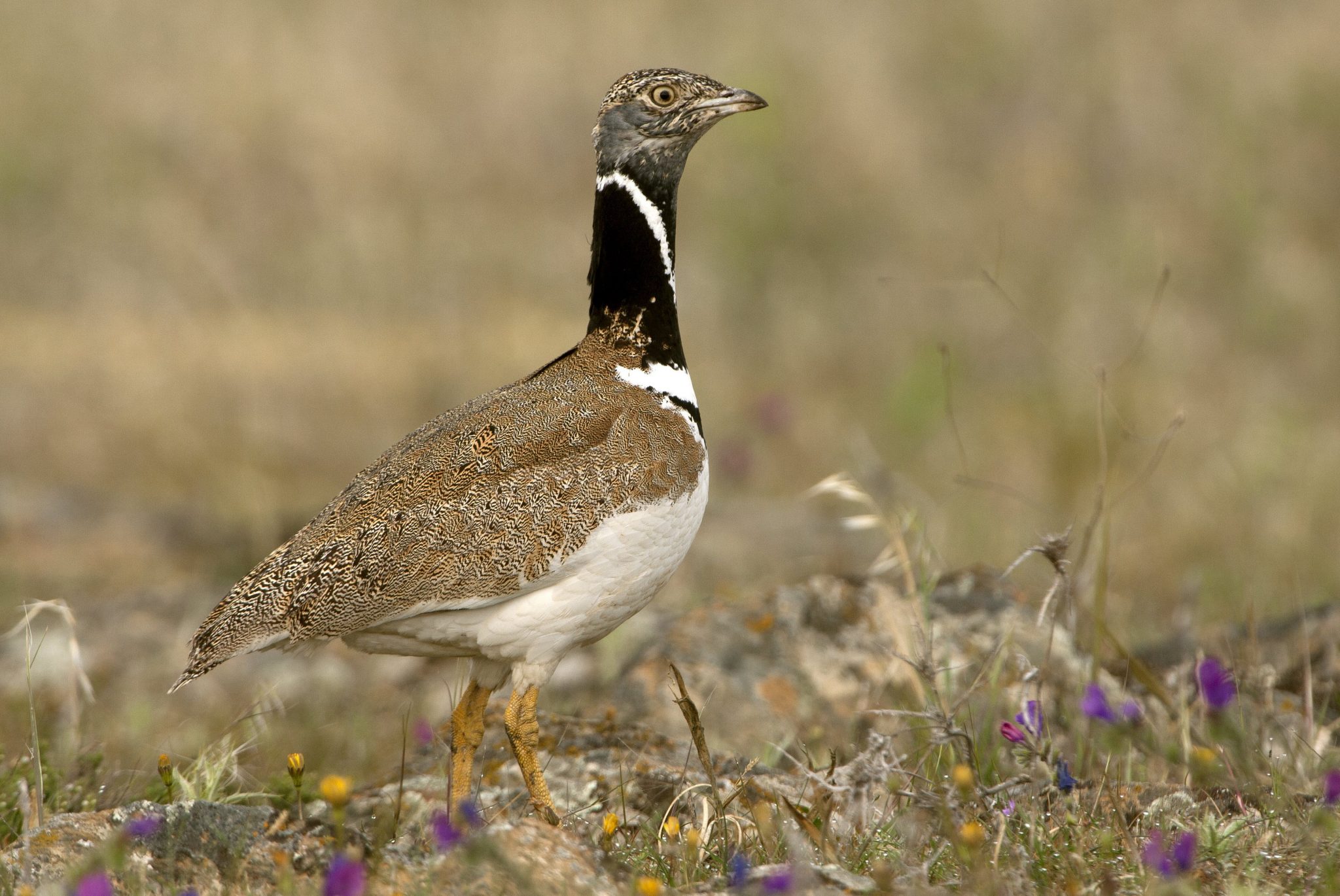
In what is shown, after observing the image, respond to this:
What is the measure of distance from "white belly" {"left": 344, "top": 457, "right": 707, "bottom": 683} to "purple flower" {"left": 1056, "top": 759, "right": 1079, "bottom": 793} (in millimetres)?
1322

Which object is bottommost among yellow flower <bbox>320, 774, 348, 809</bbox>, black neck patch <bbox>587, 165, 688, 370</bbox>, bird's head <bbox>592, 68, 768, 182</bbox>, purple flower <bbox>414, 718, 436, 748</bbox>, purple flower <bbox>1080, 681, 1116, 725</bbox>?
purple flower <bbox>414, 718, 436, 748</bbox>

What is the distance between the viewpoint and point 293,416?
1266 centimetres

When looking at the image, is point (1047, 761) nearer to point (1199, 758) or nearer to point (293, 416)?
point (1199, 758)

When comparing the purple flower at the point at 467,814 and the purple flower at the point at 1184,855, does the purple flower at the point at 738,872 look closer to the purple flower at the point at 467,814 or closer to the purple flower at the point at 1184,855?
the purple flower at the point at 467,814

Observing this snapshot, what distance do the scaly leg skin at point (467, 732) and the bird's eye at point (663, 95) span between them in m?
2.09

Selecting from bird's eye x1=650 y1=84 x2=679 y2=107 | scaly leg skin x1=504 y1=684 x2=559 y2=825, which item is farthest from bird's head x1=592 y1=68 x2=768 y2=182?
scaly leg skin x1=504 y1=684 x2=559 y2=825

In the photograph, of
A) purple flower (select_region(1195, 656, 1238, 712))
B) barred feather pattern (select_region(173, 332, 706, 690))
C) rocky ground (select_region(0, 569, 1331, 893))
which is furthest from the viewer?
barred feather pattern (select_region(173, 332, 706, 690))

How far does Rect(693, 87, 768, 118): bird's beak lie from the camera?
208 inches

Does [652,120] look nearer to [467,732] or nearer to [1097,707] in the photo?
[467,732]

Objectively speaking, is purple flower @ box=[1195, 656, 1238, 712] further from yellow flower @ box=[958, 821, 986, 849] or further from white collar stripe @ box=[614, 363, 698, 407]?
white collar stripe @ box=[614, 363, 698, 407]

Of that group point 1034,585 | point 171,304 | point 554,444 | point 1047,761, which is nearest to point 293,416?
point 171,304

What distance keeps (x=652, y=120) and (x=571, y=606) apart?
1.76 metres

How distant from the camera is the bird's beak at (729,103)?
5.28 metres

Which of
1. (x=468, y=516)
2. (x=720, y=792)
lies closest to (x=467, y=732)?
(x=468, y=516)
